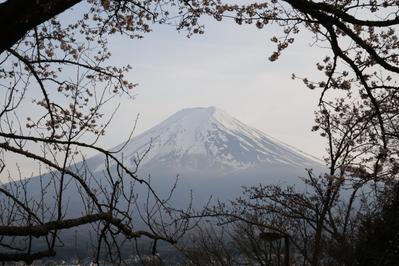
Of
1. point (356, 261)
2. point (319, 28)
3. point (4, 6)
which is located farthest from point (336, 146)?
point (4, 6)

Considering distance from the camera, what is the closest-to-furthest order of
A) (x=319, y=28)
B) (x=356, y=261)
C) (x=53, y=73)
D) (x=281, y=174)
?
(x=319, y=28) → (x=53, y=73) → (x=356, y=261) → (x=281, y=174)

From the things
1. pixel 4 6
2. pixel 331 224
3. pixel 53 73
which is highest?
pixel 53 73

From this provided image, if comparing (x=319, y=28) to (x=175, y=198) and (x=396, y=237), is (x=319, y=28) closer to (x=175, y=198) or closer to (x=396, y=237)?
(x=396, y=237)

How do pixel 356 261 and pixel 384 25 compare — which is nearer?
pixel 384 25

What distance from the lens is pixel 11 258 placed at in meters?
2.31

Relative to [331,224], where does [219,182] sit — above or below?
above

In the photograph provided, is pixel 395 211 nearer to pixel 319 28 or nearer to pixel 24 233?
pixel 319 28

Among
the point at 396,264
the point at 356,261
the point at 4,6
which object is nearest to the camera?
the point at 4,6

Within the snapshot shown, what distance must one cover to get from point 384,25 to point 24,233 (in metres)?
2.88

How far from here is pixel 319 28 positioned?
220 inches

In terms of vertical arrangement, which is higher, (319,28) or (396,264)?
(319,28)

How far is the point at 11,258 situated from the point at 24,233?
0.45ft

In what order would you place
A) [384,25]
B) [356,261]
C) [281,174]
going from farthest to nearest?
1. [281,174]
2. [356,261]
3. [384,25]


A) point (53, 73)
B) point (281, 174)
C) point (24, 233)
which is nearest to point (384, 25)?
point (24, 233)
